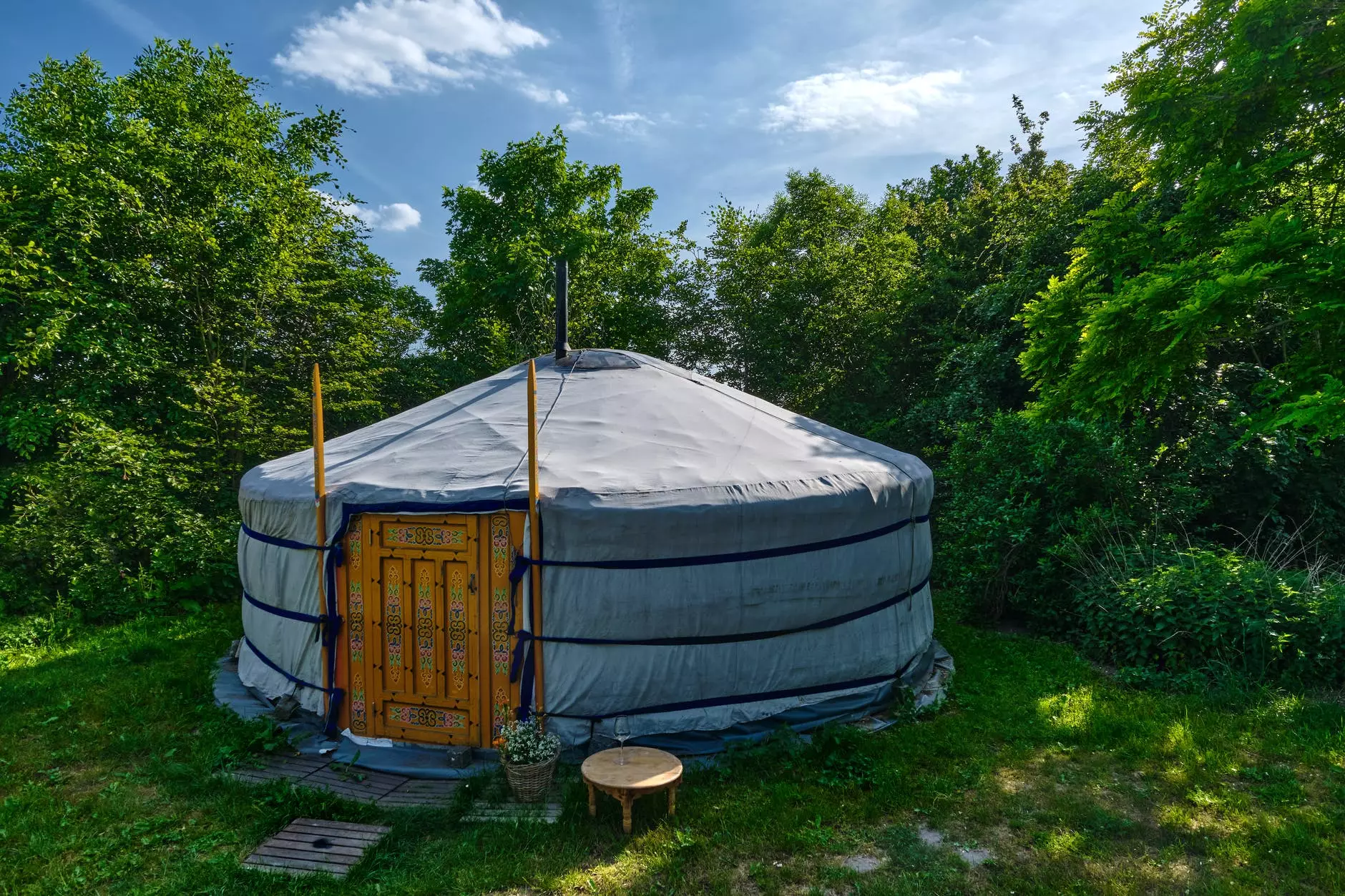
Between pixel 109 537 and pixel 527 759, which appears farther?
pixel 109 537

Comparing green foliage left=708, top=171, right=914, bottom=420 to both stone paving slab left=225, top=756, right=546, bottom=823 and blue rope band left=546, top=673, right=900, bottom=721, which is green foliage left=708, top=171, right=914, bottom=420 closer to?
A: blue rope band left=546, top=673, right=900, bottom=721

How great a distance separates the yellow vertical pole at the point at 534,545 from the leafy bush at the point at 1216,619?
402 cm

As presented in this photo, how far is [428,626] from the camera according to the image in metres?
3.91

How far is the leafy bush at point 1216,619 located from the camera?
450cm

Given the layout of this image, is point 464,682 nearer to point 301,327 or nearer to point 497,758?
point 497,758

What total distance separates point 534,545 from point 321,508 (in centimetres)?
131

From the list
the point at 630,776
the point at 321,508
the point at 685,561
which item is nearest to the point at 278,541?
the point at 321,508

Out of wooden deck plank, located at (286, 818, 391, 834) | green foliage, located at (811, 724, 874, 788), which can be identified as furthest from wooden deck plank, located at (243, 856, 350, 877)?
green foliage, located at (811, 724, 874, 788)

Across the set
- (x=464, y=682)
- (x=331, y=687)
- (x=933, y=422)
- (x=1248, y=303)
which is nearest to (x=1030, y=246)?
(x=933, y=422)

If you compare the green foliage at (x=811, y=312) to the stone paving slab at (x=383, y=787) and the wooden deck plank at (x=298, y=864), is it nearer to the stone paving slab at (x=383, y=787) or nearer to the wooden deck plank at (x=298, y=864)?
the stone paving slab at (x=383, y=787)

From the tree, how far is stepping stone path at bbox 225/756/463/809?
25.1 feet

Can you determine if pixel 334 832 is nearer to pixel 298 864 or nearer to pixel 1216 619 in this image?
pixel 298 864

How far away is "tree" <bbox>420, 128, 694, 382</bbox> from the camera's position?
465 inches

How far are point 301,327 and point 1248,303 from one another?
10.2 meters
